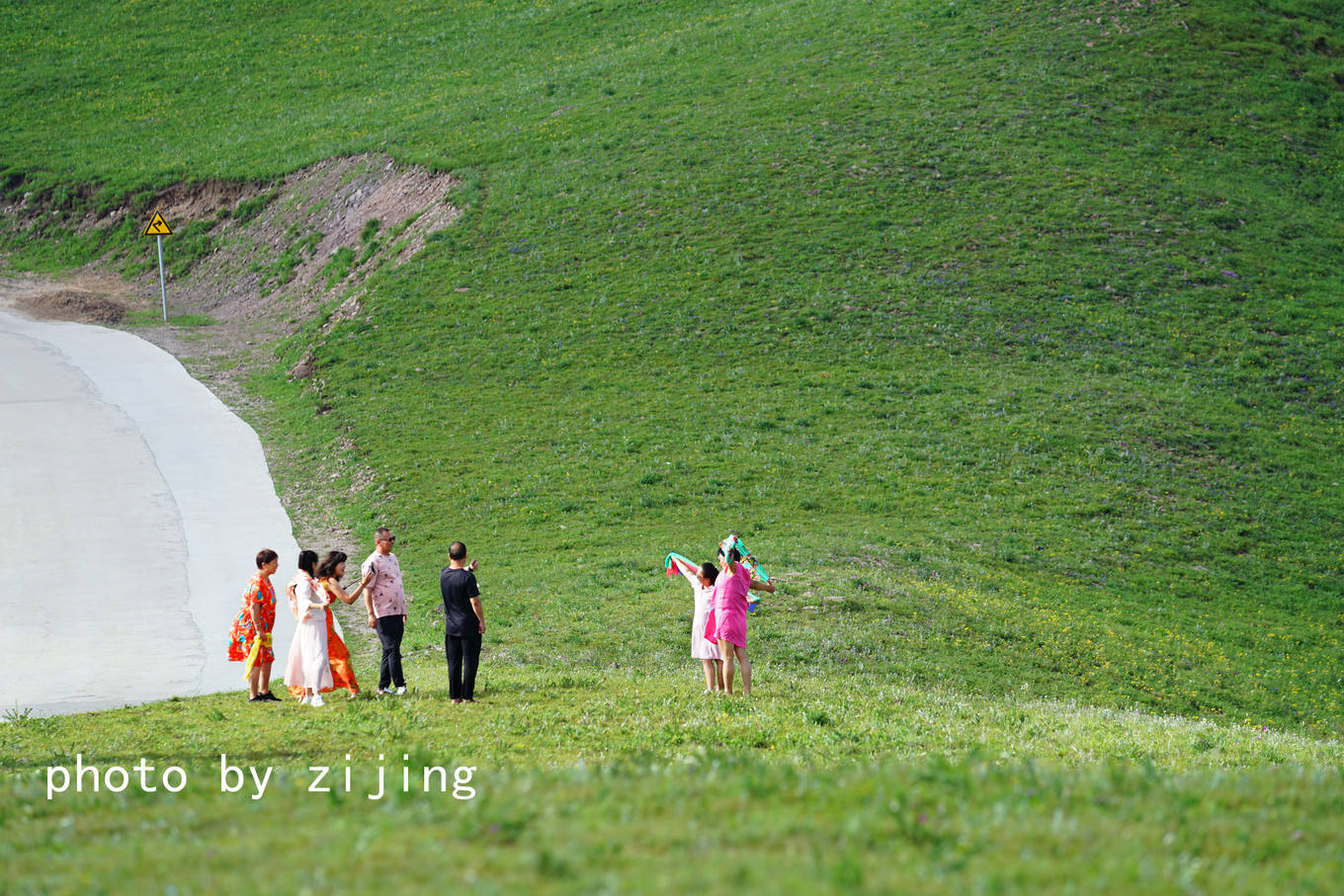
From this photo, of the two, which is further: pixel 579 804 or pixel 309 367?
pixel 309 367

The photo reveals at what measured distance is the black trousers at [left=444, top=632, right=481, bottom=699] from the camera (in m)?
14.2

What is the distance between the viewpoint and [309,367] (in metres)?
36.2

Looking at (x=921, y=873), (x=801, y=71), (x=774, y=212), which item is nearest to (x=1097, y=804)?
(x=921, y=873)

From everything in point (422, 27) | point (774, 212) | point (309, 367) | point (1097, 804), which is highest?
point (422, 27)

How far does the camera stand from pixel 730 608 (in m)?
15.1

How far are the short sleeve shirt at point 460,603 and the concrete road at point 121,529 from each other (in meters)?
4.77

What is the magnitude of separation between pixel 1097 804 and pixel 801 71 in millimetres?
48648

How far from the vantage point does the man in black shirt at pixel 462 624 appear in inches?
559

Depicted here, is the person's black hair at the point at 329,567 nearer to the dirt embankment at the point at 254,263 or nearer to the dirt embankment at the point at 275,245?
the dirt embankment at the point at 254,263

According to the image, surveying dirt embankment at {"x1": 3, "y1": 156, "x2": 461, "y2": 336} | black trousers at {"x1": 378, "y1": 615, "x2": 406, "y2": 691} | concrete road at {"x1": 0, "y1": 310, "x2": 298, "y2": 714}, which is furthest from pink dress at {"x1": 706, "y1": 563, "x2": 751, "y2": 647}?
dirt embankment at {"x1": 3, "y1": 156, "x2": 461, "y2": 336}

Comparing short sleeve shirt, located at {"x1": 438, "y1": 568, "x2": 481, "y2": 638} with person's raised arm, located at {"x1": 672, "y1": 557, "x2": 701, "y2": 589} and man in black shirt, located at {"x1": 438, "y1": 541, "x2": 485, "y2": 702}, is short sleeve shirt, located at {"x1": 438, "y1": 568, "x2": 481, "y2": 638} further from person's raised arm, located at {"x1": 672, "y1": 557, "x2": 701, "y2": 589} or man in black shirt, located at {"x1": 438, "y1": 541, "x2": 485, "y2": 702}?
person's raised arm, located at {"x1": 672, "y1": 557, "x2": 701, "y2": 589}

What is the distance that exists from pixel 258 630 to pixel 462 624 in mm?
2784

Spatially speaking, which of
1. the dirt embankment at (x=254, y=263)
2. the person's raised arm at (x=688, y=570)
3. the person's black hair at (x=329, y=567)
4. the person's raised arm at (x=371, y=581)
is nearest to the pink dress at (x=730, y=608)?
the person's raised arm at (x=688, y=570)

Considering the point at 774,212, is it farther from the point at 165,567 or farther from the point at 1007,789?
the point at 1007,789
